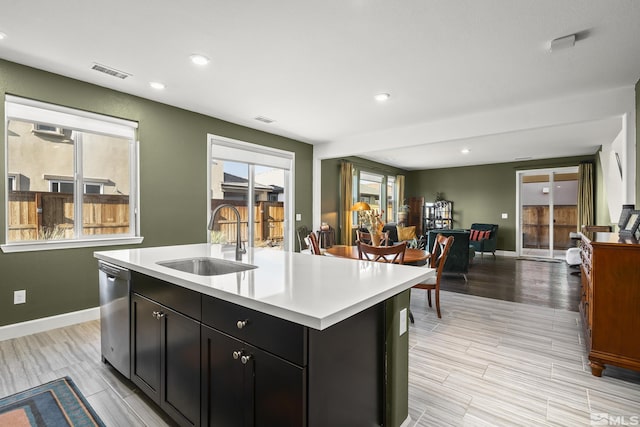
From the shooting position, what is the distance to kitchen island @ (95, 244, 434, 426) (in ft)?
3.61

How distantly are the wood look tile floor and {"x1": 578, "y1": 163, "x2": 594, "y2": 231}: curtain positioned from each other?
4988mm

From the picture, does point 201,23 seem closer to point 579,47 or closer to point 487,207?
point 579,47

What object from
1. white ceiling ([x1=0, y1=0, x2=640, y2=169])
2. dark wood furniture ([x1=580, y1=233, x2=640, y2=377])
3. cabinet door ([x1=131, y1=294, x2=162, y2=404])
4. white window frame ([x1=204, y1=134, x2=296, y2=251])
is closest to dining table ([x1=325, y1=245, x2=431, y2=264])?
dark wood furniture ([x1=580, y1=233, x2=640, y2=377])

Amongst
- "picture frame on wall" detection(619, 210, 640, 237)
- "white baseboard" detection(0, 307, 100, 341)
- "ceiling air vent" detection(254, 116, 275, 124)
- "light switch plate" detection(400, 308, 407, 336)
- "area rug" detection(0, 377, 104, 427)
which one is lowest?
"area rug" detection(0, 377, 104, 427)

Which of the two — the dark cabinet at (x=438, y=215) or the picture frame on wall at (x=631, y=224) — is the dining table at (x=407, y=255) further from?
the dark cabinet at (x=438, y=215)

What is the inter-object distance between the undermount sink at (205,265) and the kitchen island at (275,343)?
0.62 feet

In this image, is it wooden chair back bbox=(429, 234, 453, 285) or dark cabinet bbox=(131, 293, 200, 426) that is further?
wooden chair back bbox=(429, 234, 453, 285)

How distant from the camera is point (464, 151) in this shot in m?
7.02

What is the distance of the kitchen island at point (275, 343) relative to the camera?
1.10 meters

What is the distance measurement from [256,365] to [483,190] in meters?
9.27

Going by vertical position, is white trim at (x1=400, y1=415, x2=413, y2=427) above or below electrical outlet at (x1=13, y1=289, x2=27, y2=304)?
below

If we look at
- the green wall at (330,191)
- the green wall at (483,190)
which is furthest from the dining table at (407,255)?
the green wall at (483,190)

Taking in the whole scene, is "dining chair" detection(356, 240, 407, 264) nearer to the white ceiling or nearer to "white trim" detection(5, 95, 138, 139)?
the white ceiling

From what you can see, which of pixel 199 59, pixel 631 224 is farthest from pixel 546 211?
pixel 199 59
